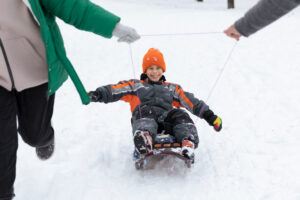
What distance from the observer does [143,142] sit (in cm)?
329

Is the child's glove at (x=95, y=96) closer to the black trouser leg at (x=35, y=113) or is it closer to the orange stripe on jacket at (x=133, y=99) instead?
the orange stripe on jacket at (x=133, y=99)

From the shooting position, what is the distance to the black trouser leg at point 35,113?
2.48 m

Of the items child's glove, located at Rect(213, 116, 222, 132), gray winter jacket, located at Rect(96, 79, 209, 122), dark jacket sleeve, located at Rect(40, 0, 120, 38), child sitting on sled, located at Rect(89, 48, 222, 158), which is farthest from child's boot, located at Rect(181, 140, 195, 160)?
dark jacket sleeve, located at Rect(40, 0, 120, 38)

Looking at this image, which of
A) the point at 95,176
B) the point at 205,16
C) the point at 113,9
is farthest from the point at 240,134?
the point at 113,9

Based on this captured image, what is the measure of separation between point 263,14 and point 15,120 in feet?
5.85

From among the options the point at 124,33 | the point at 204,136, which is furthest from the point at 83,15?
the point at 204,136

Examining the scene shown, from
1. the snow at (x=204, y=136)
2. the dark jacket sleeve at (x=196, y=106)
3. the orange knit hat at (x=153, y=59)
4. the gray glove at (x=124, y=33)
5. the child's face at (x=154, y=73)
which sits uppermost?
the gray glove at (x=124, y=33)

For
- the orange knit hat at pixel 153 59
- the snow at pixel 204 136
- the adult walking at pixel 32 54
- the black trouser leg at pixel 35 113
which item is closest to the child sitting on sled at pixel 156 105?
the orange knit hat at pixel 153 59

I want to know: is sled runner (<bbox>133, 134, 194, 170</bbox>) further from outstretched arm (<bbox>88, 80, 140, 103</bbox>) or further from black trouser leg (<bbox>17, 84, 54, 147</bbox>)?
black trouser leg (<bbox>17, 84, 54, 147</bbox>)

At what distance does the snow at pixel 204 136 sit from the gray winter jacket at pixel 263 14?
4.73ft

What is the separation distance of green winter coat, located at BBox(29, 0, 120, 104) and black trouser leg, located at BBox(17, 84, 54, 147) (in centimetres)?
21

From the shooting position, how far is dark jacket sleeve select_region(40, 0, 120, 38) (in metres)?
2.13

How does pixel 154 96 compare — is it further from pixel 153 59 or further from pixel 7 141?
pixel 7 141

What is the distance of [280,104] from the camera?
16.3 ft
